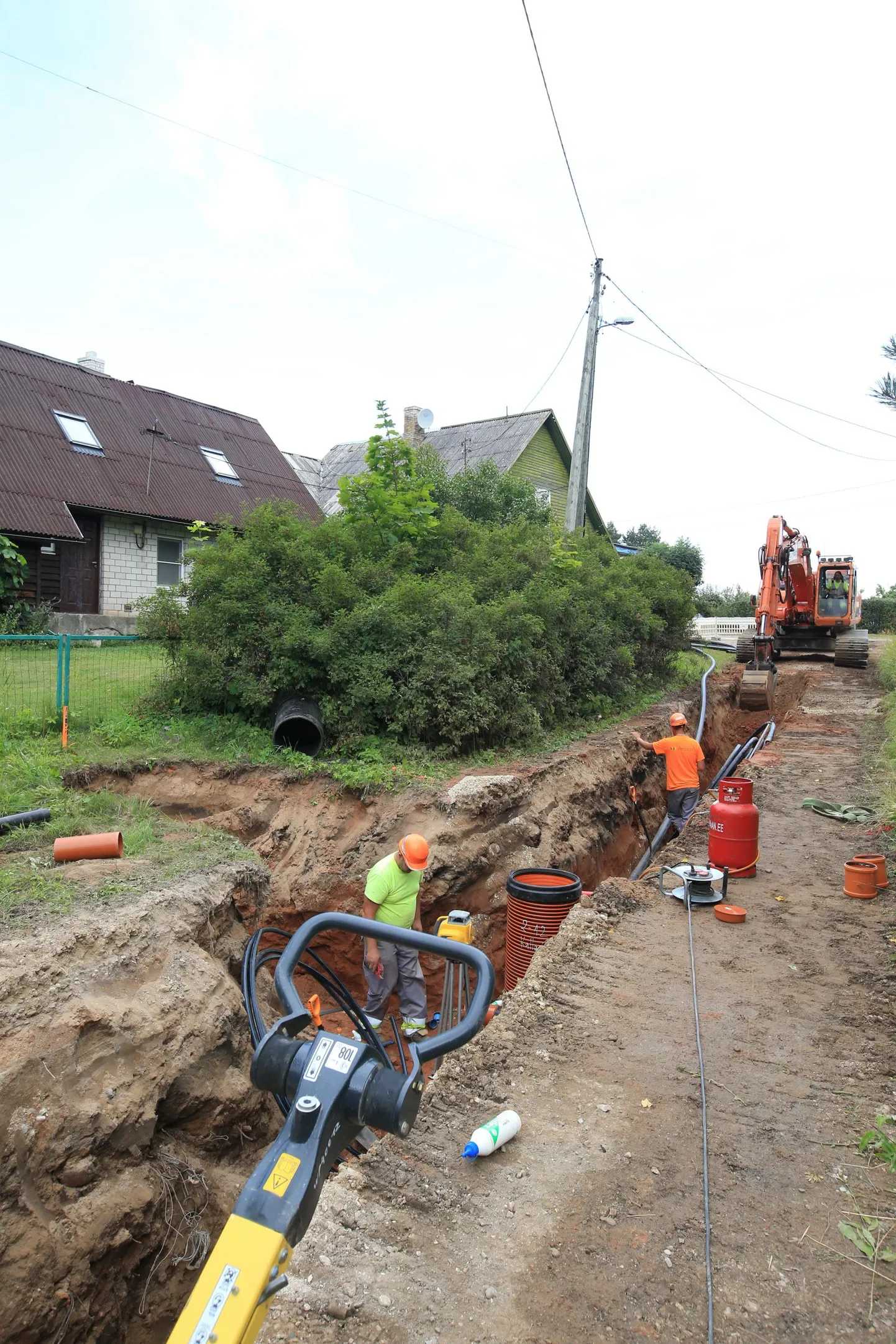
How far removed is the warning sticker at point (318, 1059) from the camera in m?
1.90

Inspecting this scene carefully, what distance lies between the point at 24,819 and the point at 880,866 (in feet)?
24.1

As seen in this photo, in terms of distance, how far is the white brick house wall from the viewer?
60.7 feet

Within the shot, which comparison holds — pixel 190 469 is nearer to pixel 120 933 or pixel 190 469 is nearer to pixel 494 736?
pixel 494 736

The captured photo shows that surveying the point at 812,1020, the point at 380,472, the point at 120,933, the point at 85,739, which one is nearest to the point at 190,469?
the point at 380,472

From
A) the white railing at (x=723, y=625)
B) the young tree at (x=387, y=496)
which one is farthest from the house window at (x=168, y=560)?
the white railing at (x=723, y=625)

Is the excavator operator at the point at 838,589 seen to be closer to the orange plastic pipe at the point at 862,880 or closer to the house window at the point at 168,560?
the house window at the point at 168,560

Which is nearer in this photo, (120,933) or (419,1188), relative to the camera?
(419,1188)

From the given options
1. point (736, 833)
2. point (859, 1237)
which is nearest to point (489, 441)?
point (736, 833)

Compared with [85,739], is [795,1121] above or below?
below

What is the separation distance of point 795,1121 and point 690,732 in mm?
12126

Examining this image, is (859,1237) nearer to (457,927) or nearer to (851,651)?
(457,927)

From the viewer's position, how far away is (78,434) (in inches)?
758

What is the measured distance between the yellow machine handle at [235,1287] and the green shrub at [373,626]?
8.09 metres

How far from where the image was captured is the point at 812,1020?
17.3ft
